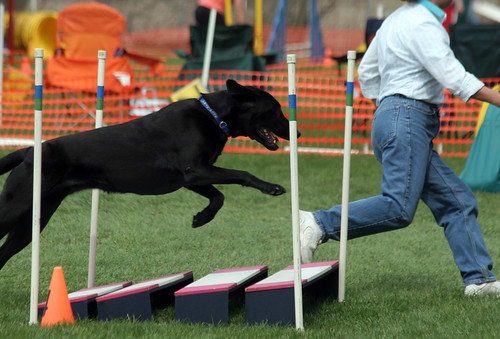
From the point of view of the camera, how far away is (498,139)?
736cm

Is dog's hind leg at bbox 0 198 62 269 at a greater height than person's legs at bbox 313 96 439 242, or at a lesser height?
lesser

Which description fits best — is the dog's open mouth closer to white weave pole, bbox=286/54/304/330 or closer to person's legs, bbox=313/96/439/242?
person's legs, bbox=313/96/439/242

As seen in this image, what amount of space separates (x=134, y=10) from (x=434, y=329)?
2590cm

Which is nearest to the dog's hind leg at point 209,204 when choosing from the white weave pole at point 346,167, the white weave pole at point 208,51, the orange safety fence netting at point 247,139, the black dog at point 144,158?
the black dog at point 144,158

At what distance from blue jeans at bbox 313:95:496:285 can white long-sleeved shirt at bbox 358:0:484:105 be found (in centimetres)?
8

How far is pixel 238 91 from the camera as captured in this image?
13.5 ft

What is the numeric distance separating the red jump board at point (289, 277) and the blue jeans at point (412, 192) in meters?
0.19

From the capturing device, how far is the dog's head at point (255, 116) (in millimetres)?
4137

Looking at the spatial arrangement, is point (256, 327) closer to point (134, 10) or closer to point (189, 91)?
point (189, 91)

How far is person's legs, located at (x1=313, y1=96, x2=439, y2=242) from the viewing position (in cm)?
399

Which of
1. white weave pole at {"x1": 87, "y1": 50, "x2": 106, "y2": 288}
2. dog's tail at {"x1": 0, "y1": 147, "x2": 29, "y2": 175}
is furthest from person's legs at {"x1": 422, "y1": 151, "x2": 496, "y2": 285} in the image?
dog's tail at {"x1": 0, "y1": 147, "x2": 29, "y2": 175}

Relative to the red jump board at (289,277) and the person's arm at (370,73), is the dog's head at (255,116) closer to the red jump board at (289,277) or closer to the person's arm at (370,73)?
the person's arm at (370,73)

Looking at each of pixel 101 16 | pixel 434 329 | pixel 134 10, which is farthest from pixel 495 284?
pixel 134 10

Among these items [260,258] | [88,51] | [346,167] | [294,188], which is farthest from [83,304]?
[88,51]
